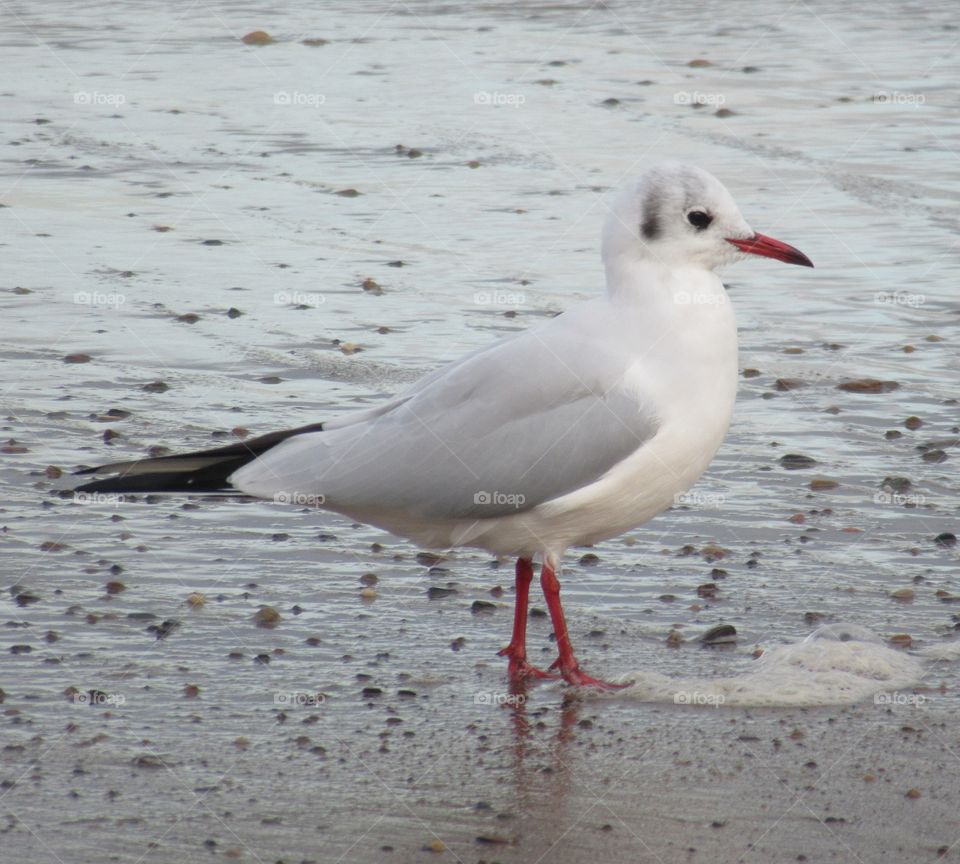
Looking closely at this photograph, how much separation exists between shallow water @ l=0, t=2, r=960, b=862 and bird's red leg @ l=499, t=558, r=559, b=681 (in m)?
0.07

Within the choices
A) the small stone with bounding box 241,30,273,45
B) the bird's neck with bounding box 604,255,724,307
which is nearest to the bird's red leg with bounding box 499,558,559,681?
the bird's neck with bounding box 604,255,724,307

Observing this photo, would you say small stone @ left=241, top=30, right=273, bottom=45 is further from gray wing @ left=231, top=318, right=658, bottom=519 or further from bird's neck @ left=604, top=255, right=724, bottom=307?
bird's neck @ left=604, top=255, right=724, bottom=307

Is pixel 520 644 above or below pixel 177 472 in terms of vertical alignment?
below

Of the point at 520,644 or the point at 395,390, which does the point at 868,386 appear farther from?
the point at 520,644

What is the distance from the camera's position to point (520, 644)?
250 inches

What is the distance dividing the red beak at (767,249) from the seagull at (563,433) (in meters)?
0.01

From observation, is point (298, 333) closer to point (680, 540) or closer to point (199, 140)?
point (680, 540)

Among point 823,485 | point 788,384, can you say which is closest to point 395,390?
point 788,384

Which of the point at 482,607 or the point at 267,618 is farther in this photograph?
the point at 482,607

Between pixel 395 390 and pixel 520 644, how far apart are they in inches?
124

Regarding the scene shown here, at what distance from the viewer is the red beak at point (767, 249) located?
6.59 meters

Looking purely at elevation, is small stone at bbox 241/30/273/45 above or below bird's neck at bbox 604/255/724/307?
above

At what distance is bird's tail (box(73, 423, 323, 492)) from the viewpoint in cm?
635

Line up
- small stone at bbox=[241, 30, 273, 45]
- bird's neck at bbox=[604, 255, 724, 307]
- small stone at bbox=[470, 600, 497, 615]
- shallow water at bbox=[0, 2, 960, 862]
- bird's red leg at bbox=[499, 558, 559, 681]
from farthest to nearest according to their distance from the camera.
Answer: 1. small stone at bbox=[241, 30, 273, 45]
2. small stone at bbox=[470, 600, 497, 615]
3. bird's neck at bbox=[604, 255, 724, 307]
4. bird's red leg at bbox=[499, 558, 559, 681]
5. shallow water at bbox=[0, 2, 960, 862]
